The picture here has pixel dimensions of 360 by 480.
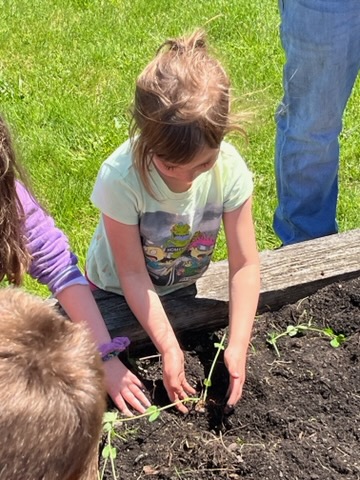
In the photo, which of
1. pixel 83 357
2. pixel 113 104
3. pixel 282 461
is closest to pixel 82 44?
pixel 113 104

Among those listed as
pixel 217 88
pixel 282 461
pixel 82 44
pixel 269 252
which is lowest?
pixel 282 461

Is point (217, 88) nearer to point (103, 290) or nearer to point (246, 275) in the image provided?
point (246, 275)

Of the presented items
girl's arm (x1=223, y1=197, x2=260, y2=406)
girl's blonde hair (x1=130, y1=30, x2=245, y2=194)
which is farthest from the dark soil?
girl's blonde hair (x1=130, y1=30, x2=245, y2=194)

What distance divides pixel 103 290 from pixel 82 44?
2.48m

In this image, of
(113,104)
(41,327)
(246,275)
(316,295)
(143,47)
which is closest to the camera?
(41,327)

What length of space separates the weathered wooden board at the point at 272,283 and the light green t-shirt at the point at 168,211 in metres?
0.07

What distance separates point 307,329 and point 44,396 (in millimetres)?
1327

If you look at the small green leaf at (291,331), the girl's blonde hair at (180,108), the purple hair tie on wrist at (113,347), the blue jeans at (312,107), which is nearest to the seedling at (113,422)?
the purple hair tie on wrist at (113,347)

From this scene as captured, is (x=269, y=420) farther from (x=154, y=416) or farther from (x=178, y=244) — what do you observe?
(x=178, y=244)

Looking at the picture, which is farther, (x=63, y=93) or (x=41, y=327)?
(x=63, y=93)

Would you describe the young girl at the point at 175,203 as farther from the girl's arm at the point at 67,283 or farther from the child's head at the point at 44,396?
the child's head at the point at 44,396

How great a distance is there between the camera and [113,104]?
4.03 m

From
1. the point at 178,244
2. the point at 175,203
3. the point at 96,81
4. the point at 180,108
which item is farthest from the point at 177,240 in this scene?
the point at 96,81

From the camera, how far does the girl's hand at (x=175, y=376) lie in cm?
206
